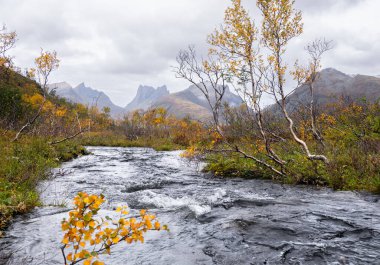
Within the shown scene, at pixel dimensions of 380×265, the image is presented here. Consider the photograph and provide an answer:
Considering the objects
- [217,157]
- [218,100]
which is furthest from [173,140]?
[218,100]

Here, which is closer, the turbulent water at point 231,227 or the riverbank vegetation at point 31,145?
the turbulent water at point 231,227

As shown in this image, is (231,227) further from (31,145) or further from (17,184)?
(31,145)

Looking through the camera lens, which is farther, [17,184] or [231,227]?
[17,184]

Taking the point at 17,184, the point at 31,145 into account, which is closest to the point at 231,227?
the point at 17,184

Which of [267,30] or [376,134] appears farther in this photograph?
[376,134]

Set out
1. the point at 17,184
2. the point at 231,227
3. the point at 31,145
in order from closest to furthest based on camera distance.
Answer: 1. the point at 231,227
2. the point at 17,184
3. the point at 31,145

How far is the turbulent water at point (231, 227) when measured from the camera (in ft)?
15.7

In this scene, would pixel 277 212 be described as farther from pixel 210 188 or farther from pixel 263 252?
pixel 210 188

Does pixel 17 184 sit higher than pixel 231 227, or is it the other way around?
pixel 17 184

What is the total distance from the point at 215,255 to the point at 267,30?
9.99m

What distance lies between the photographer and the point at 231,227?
627 centimetres

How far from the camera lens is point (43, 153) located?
608 inches

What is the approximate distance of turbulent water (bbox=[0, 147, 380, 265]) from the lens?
4.78 meters

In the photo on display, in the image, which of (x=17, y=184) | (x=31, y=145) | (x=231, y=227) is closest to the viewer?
(x=231, y=227)
